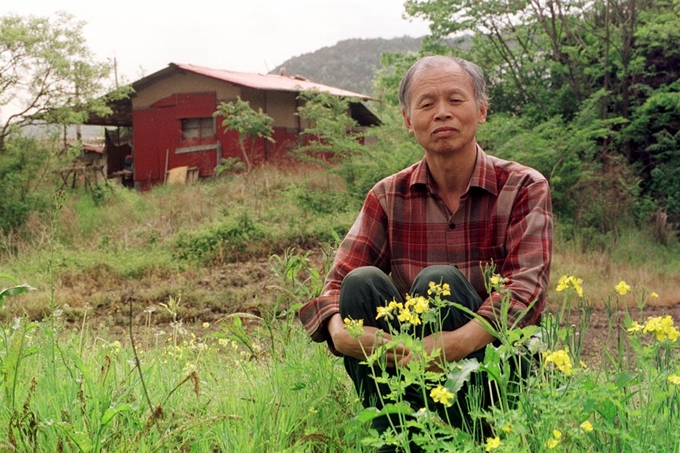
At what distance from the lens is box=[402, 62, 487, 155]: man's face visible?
242 cm

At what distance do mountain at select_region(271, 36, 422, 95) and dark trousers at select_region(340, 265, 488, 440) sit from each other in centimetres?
8329

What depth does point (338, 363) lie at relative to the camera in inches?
104

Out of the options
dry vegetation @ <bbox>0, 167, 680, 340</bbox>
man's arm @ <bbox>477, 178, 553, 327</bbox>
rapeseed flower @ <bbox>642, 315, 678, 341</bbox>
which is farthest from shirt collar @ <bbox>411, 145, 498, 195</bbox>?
dry vegetation @ <bbox>0, 167, 680, 340</bbox>

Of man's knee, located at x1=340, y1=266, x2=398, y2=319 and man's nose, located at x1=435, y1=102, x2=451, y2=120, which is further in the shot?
man's nose, located at x1=435, y1=102, x2=451, y2=120

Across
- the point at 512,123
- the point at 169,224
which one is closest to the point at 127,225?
the point at 169,224

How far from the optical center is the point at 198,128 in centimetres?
2003

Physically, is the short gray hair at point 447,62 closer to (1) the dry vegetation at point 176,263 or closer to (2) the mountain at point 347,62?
(1) the dry vegetation at point 176,263

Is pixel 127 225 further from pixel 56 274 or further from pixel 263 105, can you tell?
pixel 263 105

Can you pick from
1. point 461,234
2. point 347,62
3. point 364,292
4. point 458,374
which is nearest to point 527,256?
point 461,234

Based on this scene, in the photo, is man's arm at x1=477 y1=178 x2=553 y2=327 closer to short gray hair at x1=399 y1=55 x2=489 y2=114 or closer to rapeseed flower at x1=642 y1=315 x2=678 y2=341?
short gray hair at x1=399 y1=55 x2=489 y2=114

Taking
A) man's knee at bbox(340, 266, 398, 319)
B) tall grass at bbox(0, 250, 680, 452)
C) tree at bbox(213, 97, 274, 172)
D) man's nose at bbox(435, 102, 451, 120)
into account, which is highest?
tree at bbox(213, 97, 274, 172)

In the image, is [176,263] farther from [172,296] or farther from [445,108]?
[445,108]

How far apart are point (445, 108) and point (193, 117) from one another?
18338 mm

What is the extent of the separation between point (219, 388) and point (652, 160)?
12659 millimetres
